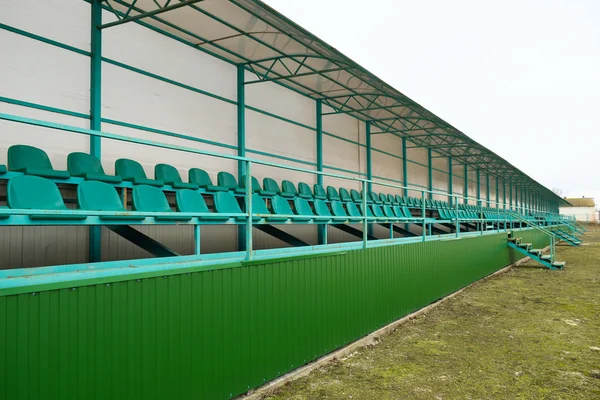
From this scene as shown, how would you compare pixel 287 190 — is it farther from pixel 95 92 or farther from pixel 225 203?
pixel 95 92

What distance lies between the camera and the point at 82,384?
2898 mm

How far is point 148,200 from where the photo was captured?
506 centimetres

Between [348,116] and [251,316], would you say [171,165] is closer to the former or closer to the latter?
[251,316]

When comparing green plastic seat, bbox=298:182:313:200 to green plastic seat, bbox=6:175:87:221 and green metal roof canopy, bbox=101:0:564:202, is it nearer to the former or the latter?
green metal roof canopy, bbox=101:0:564:202

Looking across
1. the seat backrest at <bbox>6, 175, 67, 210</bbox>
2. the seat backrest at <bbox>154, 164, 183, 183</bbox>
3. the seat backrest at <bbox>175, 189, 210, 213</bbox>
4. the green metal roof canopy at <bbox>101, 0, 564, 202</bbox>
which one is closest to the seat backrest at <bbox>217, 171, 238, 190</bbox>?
the seat backrest at <bbox>154, 164, 183, 183</bbox>

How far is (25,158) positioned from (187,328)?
337cm

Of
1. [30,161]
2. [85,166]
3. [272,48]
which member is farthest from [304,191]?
[30,161]

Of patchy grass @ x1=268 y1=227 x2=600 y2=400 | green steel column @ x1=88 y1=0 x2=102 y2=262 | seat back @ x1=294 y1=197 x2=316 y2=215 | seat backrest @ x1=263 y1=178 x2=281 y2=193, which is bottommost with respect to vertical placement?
patchy grass @ x1=268 y1=227 x2=600 y2=400

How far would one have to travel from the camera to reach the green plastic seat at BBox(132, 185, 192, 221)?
486 centimetres

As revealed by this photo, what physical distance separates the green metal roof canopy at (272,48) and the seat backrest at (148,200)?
2.66 metres

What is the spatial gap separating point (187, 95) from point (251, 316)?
5767mm

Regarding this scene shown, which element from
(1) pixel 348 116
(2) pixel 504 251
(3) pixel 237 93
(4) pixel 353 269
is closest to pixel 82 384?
(4) pixel 353 269

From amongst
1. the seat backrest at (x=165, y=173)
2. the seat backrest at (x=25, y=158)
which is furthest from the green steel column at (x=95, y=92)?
the seat backrest at (x=25, y=158)

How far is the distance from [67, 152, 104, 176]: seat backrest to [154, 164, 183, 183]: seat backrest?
4.12ft
